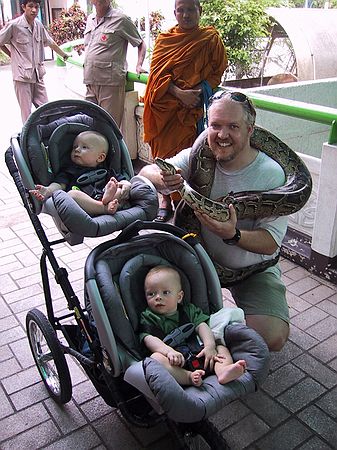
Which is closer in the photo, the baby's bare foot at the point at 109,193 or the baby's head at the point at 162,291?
the baby's head at the point at 162,291

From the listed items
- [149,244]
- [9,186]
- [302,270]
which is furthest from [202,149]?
[9,186]

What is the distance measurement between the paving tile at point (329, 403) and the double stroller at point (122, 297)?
2.32 feet

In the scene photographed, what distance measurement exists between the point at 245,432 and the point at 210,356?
777 millimetres

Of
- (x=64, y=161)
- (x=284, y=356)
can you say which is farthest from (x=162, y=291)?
(x=284, y=356)

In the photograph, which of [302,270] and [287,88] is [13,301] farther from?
[287,88]

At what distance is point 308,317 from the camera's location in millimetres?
3119

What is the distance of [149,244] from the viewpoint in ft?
6.56

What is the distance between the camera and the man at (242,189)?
213cm

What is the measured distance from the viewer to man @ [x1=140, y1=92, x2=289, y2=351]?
7.00 feet

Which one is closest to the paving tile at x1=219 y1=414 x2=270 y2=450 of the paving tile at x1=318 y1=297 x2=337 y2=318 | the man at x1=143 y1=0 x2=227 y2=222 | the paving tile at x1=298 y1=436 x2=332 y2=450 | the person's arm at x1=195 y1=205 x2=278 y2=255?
the paving tile at x1=298 y1=436 x2=332 y2=450

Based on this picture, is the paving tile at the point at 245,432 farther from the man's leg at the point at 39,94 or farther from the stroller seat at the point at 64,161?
the man's leg at the point at 39,94

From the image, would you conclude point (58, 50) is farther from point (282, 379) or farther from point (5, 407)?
point (282, 379)

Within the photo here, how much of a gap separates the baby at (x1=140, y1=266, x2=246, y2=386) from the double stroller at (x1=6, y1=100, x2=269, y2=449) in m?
0.04

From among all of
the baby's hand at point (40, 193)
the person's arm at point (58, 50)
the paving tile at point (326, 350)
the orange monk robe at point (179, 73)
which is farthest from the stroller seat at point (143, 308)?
the person's arm at point (58, 50)
